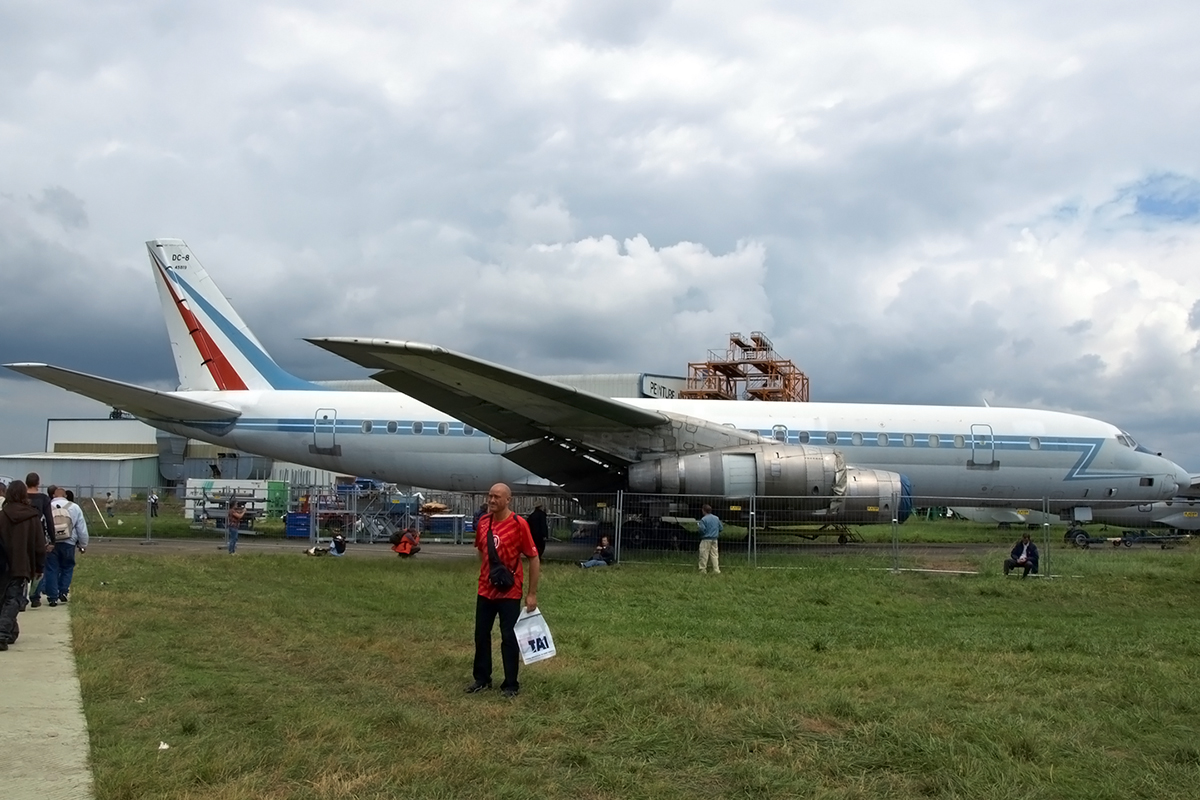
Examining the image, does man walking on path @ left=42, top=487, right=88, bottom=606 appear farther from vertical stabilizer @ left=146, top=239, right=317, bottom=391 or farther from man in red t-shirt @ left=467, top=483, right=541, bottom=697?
vertical stabilizer @ left=146, top=239, right=317, bottom=391

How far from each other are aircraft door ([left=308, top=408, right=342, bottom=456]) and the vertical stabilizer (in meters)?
1.90

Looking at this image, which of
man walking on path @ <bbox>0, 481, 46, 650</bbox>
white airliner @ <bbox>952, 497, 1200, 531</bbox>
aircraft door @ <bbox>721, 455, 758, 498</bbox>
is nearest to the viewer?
man walking on path @ <bbox>0, 481, 46, 650</bbox>

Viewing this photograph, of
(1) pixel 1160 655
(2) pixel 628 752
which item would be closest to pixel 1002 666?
(1) pixel 1160 655

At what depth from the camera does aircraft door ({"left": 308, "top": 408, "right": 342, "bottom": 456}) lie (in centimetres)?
1959

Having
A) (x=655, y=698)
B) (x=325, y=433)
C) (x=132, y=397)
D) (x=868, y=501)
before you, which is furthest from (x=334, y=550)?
(x=655, y=698)

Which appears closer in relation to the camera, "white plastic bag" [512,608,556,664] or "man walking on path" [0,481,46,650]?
"white plastic bag" [512,608,556,664]

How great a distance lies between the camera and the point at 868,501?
15.8m

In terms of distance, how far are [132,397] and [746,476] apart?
1283 centimetres

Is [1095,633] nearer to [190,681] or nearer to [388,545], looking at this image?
[190,681]

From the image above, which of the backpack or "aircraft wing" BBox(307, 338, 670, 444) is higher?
"aircraft wing" BBox(307, 338, 670, 444)

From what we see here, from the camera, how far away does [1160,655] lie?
7.48 m

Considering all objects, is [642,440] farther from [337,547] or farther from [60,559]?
[60,559]

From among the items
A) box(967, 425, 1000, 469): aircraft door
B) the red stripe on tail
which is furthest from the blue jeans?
box(967, 425, 1000, 469): aircraft door

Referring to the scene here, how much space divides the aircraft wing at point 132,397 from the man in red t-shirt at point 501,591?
537 inches
